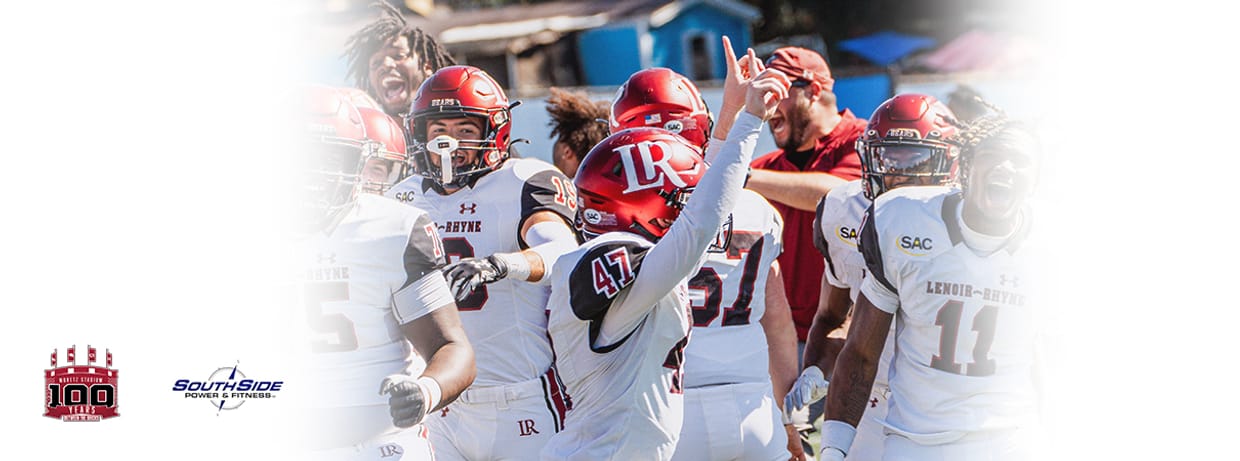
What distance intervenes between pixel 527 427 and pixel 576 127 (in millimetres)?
1979

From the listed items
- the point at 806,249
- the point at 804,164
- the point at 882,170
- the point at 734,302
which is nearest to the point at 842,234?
the point at 882,170

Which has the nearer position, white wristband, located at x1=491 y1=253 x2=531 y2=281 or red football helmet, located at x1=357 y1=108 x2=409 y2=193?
white wristband, located at x1=491 y1=253 x2=531 y2=281

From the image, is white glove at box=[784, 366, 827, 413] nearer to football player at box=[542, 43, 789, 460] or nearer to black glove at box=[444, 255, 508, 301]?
football player at box=[542, 43, 789, 460]

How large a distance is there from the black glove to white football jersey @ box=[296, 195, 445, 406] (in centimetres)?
17

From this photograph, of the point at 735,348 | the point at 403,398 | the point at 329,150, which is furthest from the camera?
the point at 735,348

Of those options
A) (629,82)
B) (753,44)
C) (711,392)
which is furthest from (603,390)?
(753,44)

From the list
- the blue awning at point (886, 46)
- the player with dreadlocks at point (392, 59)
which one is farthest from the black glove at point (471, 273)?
the blue awning at point (886, 46)

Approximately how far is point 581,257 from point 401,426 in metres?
0.62

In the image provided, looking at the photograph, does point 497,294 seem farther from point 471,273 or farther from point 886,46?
point 886,46

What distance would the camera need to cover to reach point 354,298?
3156mm

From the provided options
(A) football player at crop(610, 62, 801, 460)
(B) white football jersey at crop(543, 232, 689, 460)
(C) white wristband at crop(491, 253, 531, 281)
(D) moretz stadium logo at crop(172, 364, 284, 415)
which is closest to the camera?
(B) white football jersey at crop(543, 232, 689, 460)

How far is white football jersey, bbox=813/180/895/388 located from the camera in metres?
4.21

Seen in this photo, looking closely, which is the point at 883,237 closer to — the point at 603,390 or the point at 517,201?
the point at 603,390

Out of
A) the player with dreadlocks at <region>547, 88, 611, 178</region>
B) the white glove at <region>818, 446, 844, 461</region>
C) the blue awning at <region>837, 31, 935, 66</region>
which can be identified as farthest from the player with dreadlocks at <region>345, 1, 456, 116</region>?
the blue awning at <region>837, 31, 935, 66</region>
